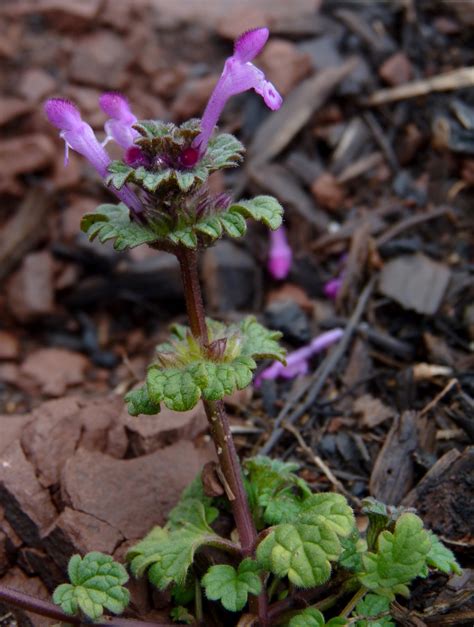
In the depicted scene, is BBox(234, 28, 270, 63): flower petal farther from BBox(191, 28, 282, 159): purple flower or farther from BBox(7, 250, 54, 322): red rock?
BBox(7, 250, 54, 322): red rock

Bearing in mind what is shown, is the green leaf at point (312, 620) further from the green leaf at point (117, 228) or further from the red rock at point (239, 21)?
the red rock at point (239, 21)

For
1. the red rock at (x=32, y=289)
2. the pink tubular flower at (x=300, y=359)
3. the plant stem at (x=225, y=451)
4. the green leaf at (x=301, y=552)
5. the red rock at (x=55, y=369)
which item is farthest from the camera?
the red rock at (x=32, y=289)

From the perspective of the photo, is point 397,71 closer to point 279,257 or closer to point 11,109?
point 279,257

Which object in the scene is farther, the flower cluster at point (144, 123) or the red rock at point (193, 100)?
the red rock at point (193, 100)

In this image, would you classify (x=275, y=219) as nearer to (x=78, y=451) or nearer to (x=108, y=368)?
(x=78, y=451)

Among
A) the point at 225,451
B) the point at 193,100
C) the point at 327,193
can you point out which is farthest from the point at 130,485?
the point at 193,100

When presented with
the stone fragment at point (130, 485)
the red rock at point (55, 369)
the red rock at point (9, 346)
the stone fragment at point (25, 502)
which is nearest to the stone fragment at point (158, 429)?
the stone fragment at point (130, 485)
